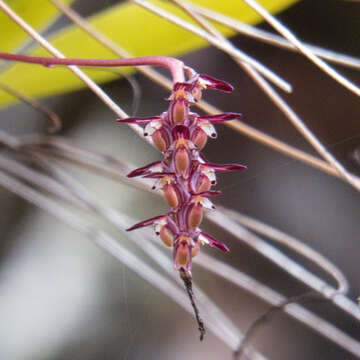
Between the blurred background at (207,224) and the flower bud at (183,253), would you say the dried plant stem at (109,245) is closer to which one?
the blurred background at (207,224)

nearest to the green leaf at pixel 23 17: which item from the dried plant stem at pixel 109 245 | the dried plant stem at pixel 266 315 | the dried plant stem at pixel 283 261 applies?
the dried plant stem at pixel 109 245

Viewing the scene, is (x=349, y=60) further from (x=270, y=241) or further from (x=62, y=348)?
(x=62, y=348)

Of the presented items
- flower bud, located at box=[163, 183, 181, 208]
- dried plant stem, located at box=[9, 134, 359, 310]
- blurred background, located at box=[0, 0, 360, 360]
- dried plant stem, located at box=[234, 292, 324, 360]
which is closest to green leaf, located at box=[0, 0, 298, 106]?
blurred background, located at box=[0, 0, 360, 360]

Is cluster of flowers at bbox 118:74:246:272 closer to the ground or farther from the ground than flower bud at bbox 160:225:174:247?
farther from the ground

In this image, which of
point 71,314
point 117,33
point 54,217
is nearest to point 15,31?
point 117,33

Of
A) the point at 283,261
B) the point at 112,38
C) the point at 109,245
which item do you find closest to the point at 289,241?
the point at 283,261

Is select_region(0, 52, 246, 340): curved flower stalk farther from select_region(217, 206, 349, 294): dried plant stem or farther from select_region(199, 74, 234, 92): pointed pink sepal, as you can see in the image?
select_region(217, 206, 349, 294): dried plant stem

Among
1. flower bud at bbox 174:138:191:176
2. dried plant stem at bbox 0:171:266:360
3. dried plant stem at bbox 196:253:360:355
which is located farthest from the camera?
dried plant stem at bbox 0:171:266:360
